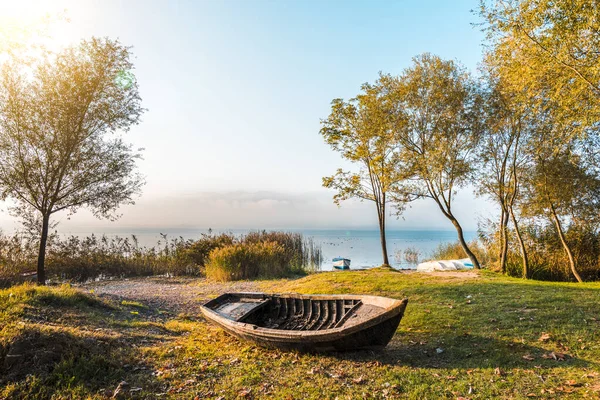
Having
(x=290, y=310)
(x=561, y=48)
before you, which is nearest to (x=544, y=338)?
(x=290, y=310)

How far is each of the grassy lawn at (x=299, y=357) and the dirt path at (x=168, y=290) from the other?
2198 millimetres

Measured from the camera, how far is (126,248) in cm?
2062

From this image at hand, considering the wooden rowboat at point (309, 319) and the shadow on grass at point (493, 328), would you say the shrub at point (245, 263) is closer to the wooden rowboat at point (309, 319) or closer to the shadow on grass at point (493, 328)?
the wooden rowboat at point (309, 319)

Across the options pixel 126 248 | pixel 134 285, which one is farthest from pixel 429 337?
pixel 126 248

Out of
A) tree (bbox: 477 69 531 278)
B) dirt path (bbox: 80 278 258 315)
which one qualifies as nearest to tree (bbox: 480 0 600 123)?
tree (bbox: 477 69 531 278)

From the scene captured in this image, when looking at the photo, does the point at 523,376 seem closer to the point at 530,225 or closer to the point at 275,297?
the point at 275,297

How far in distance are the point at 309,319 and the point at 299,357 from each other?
175 cm

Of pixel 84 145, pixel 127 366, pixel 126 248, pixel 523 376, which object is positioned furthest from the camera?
pixel 126 248

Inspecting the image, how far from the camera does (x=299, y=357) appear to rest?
6.32m

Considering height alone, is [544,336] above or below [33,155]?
below

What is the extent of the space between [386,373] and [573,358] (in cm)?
317

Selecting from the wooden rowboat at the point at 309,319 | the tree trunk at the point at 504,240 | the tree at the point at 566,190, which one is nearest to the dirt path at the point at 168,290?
the wooden rowboat at the point at 309,319

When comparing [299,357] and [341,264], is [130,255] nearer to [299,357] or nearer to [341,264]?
[341,264]

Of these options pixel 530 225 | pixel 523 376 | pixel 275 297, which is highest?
pixel 530 225
